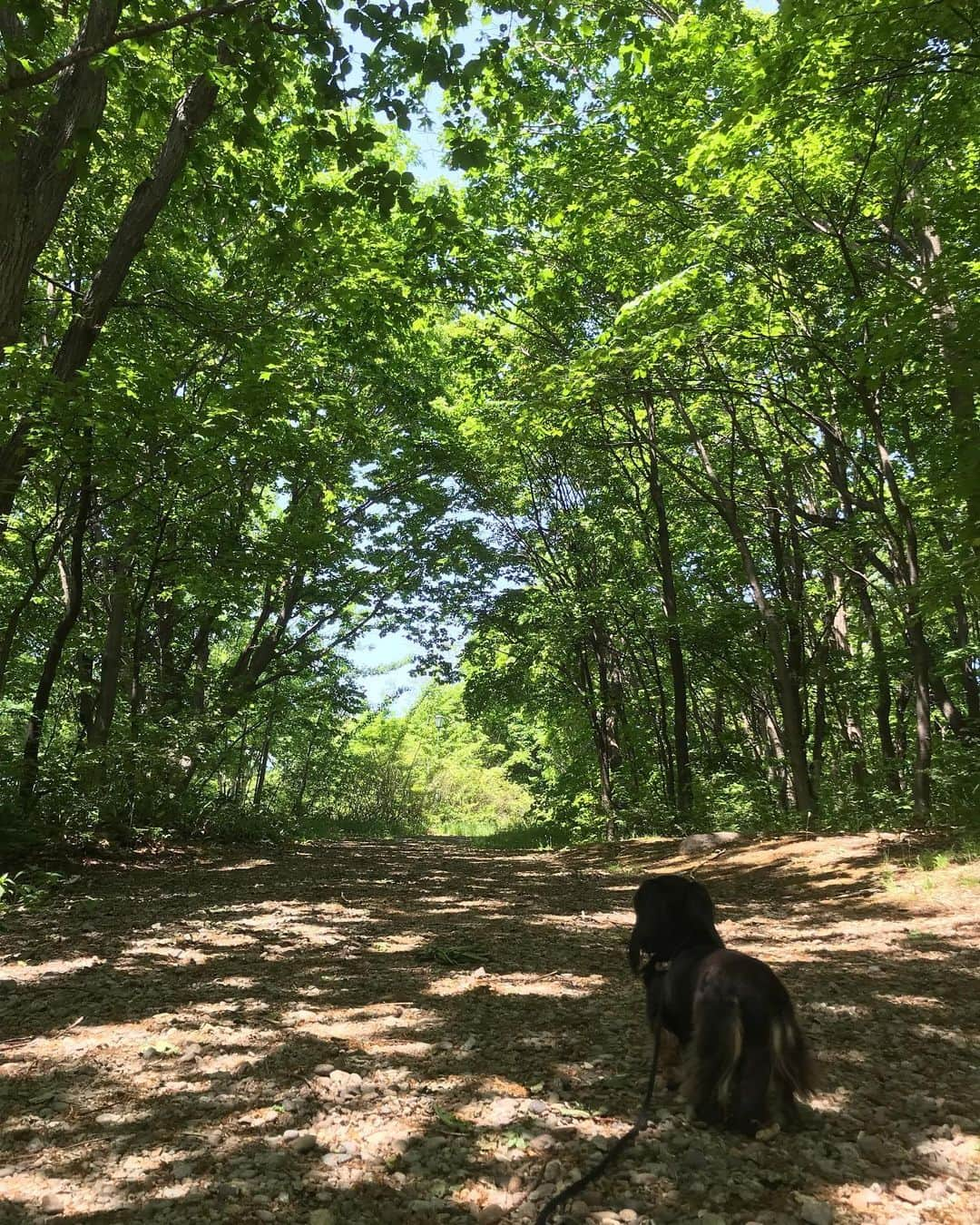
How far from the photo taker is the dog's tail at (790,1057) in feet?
7.57

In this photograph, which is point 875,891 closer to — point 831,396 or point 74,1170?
point 74,1170

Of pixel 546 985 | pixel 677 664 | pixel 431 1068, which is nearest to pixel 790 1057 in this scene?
pixel 431 1068

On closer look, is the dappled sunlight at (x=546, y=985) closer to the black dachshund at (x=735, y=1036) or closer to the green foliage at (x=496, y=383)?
the black dachshund at (x=735, y=1036)

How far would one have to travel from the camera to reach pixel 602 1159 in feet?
7.35

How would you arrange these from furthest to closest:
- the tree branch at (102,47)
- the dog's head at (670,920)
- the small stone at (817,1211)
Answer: the tree branch at (102,47) → the dog's head at (670,920) → the small stone at (817,1211)

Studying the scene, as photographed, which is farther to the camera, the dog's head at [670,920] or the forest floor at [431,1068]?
the dog's head at [670,920]

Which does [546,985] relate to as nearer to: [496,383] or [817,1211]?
[817,1211]

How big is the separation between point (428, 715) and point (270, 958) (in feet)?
81.8

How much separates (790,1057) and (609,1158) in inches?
26.9

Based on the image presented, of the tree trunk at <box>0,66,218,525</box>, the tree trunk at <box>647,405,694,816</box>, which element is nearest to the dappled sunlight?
the tree trunk at <box>0,66,218,525</box>

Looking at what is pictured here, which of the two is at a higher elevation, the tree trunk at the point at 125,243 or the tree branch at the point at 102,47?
the tree trunk at the point at 125,243

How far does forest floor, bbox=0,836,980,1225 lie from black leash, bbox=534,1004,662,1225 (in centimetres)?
4

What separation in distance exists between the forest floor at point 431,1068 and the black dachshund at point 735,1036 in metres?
0.12

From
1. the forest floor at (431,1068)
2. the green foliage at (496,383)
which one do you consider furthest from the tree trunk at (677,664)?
the forest floor at (431,1068)
